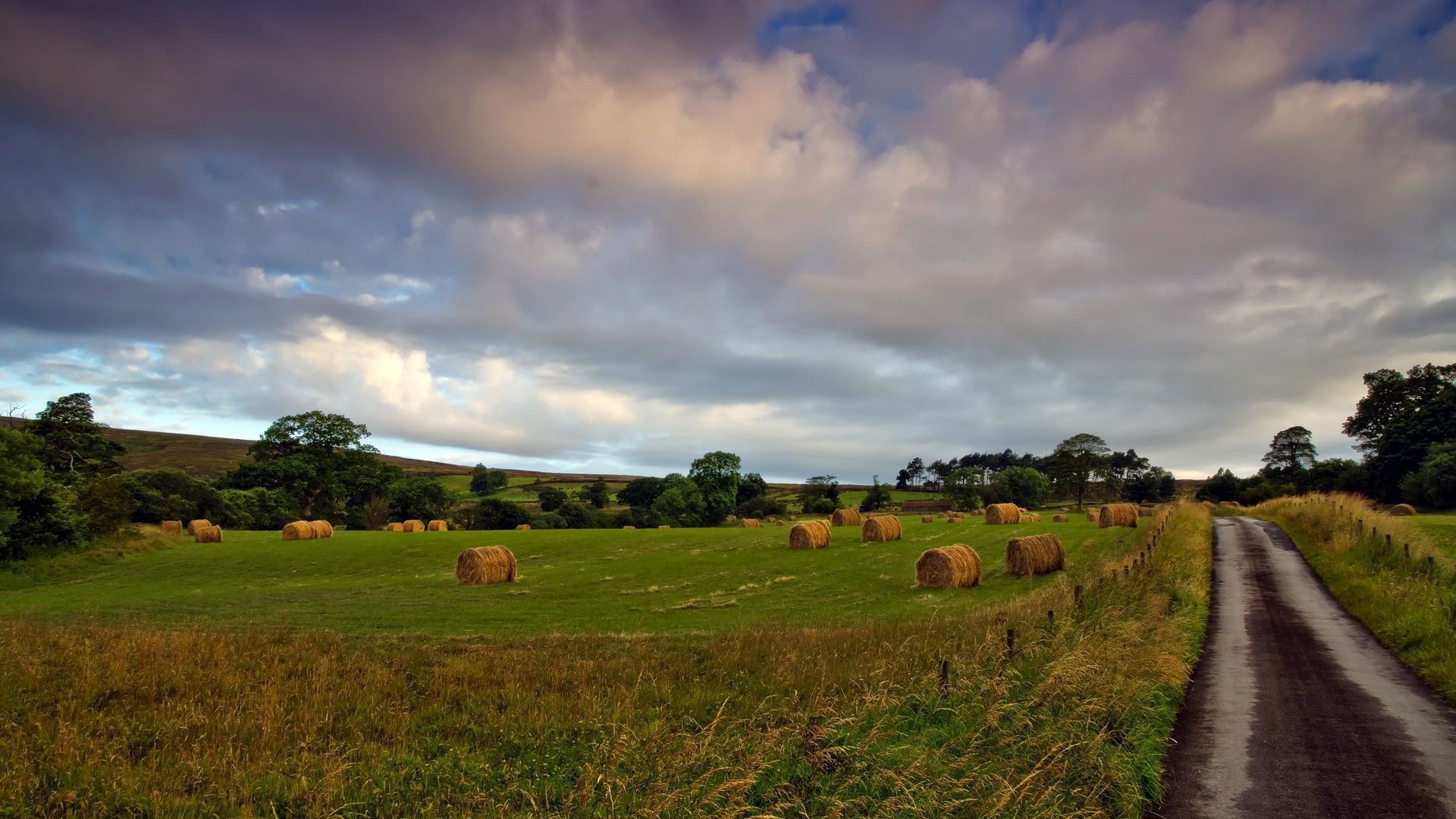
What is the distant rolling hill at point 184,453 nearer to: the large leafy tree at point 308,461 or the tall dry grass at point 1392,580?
the large leafy tree at point 308,461

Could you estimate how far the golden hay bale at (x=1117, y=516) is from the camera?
2309 inches

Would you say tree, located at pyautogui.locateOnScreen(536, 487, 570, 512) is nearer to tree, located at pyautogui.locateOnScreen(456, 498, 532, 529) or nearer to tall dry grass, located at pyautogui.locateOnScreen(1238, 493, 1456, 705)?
tree, located at pyautogui.locateOnScreen(456, 498, 532, 529)

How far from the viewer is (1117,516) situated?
5881 centimetres

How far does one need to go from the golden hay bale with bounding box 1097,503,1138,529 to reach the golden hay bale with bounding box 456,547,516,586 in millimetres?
47548

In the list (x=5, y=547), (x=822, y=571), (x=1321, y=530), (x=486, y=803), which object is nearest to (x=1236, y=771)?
(x=486, y=803)

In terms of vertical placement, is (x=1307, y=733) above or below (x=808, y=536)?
below

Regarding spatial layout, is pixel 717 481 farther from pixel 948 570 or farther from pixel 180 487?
pixel 948 570

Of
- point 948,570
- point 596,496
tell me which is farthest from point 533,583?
point 596,496

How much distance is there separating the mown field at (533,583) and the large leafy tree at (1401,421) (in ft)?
164

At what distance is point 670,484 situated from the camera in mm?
127625

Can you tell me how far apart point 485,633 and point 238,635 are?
6.30 m

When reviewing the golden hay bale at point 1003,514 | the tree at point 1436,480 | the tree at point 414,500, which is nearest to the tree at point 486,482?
the tree at point 414,500

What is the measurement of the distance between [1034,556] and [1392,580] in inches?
528

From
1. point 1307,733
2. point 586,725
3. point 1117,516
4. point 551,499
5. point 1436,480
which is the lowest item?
point 551,499
